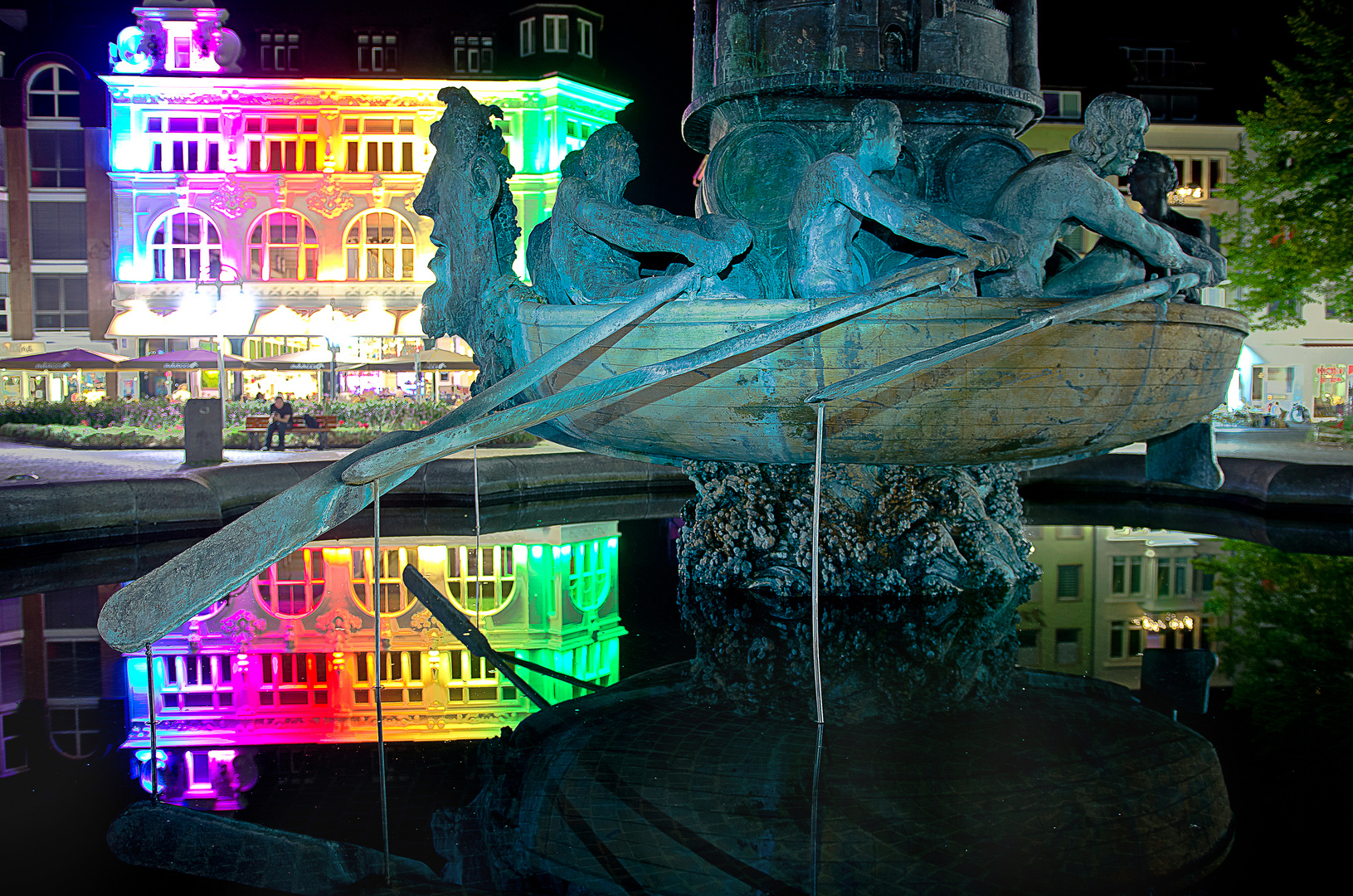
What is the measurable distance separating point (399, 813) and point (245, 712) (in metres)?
1.57

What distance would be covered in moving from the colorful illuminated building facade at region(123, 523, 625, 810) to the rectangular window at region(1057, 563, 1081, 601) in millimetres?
3023

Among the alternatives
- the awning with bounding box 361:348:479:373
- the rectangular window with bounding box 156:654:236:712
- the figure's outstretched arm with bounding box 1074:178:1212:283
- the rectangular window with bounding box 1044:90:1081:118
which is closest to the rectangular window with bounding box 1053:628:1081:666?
the figure's outstretched arm with bounding box 1074:178:1212:283

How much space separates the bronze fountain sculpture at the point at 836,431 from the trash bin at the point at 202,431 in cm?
1028

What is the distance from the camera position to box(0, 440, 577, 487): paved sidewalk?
1430 centimetres

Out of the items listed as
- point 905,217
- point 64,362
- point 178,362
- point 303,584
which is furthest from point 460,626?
point 64,362

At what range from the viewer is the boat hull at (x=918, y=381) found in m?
5.34

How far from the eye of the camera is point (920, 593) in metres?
7.20

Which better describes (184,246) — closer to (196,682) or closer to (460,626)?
(460,626)

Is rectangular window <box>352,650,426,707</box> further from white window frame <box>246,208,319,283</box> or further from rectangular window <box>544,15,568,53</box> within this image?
white window frame <box>246,208,319,283</box>

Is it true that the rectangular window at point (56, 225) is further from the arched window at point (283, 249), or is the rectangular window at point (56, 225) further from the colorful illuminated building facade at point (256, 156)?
the arched window at point (283, 249)

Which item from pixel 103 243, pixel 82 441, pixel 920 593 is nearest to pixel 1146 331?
pixel 920 593

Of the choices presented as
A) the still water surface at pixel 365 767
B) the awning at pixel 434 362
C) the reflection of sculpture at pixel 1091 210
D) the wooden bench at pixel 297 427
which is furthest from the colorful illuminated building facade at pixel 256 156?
the reflection of sculpture at pixel 1091 210

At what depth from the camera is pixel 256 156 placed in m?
35.2

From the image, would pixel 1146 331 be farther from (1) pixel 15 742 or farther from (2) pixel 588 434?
(1) pixel 15 742
